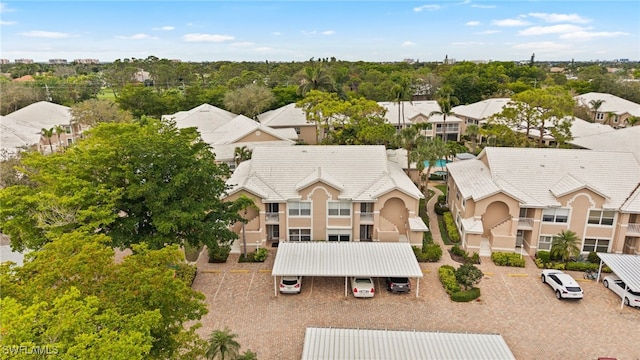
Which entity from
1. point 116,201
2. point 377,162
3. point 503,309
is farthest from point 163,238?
point 503,309

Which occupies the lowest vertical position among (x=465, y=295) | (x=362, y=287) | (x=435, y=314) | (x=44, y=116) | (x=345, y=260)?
(x=435, y=314)

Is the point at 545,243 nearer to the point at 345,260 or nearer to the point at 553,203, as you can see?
the point at 553,203

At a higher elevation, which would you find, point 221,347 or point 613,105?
point 613,105

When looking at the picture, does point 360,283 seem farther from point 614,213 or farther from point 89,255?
point 614,213

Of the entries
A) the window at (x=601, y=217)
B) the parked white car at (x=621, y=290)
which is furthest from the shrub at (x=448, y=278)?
the window at (x=601, y=217)

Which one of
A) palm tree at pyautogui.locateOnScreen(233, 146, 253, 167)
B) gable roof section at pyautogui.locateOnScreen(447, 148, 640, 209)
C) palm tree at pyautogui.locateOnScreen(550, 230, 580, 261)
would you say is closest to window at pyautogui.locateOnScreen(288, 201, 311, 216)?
gable roof section at pyautogui.locateOnScreen(447, 148, 640, 209)

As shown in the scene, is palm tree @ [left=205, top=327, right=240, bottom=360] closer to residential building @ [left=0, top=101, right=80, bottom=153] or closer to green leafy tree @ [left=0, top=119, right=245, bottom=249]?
green leafy tree @ [left=0, top=119, right=245, bottom=249]

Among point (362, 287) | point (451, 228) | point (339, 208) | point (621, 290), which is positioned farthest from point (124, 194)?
point (621, 290)
